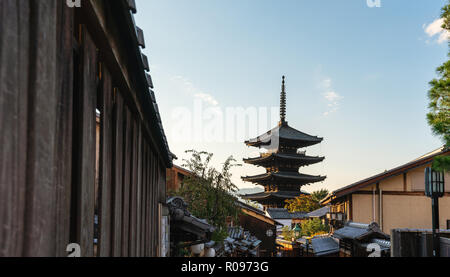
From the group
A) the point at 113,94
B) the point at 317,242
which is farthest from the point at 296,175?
the point at 113,94

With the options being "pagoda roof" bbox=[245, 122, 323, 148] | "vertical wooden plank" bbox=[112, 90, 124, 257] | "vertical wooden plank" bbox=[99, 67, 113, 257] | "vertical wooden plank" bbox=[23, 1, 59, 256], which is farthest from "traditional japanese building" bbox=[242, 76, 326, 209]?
"vertical wooden plank" bbox=[23, 1, 59, 256]

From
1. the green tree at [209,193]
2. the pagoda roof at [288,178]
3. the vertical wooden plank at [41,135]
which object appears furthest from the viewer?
the pagoda roof at [288,178]

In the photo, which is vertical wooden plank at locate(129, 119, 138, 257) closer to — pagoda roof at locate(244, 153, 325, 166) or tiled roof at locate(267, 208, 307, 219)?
tiled roof at locate(267, 208, 307, 219)

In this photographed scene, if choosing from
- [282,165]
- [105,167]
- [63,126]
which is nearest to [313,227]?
[282,165]

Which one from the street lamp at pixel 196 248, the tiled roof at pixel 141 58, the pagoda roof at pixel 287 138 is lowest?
the street lamp at pixel 196 248

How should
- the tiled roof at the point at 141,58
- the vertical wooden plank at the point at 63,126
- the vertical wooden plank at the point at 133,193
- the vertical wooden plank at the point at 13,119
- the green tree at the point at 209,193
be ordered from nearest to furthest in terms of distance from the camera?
the vertical wooden plank at the point at 13,119, the vertical wooden plank at the point at 63,126, the tiled roof at the point at 141,58, the vertical wooden plank at the point at 133,193, the green tree at the point at 209,193

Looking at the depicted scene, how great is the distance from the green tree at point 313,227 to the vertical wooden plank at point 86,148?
30.1m

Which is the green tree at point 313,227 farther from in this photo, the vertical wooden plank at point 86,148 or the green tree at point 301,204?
Answer: the vertical wooden plank at point 86,148

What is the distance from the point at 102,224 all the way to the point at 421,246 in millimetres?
6025

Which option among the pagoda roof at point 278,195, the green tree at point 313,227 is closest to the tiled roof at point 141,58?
the green tree at point 313,227

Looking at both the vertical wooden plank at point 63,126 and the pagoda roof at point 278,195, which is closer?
the vertical wooden plank at point 63,126

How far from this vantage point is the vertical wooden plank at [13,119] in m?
0.99

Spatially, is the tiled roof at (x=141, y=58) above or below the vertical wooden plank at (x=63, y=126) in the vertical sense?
above
